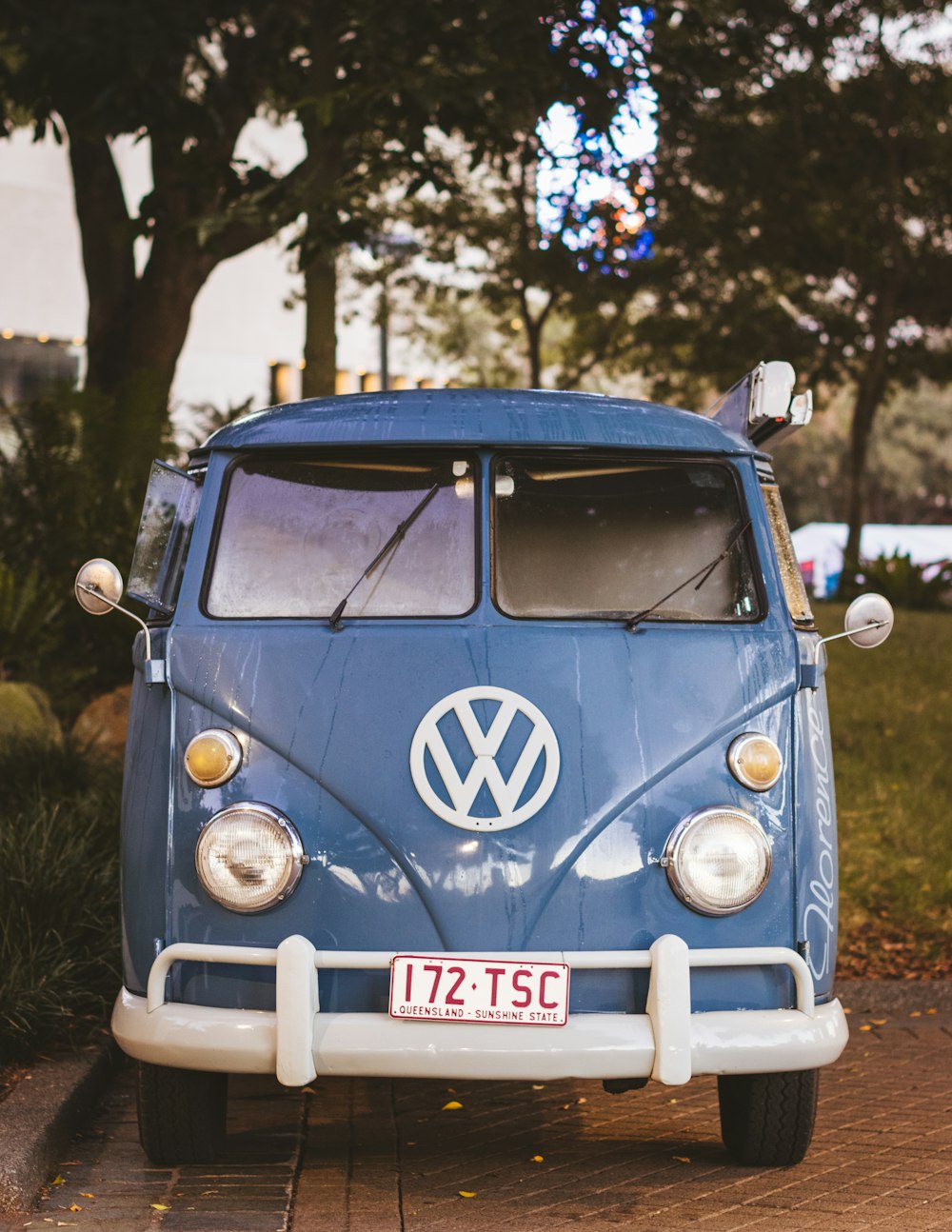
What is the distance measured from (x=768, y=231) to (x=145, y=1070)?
18992 mm

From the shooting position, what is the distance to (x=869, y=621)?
15.3ft

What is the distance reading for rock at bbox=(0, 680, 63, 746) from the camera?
838 centimetres

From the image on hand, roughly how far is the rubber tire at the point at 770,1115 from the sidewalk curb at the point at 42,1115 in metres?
1.89

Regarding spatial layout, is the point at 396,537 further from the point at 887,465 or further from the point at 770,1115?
the point at 887,465

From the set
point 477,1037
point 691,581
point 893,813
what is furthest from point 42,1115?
point 893,813

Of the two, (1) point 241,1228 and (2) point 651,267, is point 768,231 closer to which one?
(2) point 651,267

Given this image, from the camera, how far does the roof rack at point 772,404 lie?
16.2 ft

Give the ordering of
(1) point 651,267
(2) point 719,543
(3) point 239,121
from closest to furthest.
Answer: (2) point 719,543 < (3) point 239,121 < (1) point 651,267

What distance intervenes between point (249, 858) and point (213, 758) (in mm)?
279

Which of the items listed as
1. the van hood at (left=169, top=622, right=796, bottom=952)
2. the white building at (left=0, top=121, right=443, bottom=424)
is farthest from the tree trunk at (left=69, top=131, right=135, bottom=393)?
the white building at (left=0, top=121, right=443, bottom=424)

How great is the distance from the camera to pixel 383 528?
4.60m

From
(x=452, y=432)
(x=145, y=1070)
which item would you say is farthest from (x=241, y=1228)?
(x=452, y=432)

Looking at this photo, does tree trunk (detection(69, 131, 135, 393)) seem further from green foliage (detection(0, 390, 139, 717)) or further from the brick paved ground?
the brick paved ground

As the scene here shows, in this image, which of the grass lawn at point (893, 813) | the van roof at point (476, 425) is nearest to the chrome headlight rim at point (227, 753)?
the van roof at point (476, 425)
